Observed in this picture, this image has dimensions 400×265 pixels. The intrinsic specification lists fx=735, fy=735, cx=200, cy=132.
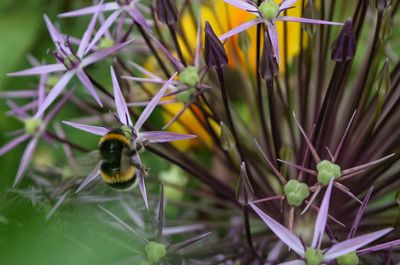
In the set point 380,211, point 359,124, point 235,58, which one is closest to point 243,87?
point 235,58

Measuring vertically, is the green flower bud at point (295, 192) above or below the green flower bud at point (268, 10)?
below

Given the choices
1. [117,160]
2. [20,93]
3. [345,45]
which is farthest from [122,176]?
[20,93]

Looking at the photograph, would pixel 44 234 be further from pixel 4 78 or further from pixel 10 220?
pixel 4 78

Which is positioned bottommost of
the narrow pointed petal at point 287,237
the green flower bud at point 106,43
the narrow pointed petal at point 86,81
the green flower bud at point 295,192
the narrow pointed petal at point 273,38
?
the narrow pointed petal at point 287,237

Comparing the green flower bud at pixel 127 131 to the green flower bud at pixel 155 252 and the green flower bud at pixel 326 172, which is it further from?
the green flower bud at pixel 326 172

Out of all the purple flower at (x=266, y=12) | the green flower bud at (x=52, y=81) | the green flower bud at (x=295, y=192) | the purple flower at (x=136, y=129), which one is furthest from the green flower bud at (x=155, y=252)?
the green flower bud at (x=52, y=81)

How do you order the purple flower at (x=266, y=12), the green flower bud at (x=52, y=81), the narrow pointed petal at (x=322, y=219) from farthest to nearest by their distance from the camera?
the green flower bud at (x=52, y=81), the purple flower at (x=266, y=12), the narrow pointed petal at (x=322, y=219)

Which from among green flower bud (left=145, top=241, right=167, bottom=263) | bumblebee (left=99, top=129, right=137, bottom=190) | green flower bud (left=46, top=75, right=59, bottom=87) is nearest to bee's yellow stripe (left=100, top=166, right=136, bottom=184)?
bumblebee (left=99, top=129, right=137, bottom=190)

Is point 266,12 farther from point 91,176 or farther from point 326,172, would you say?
point 91,176
